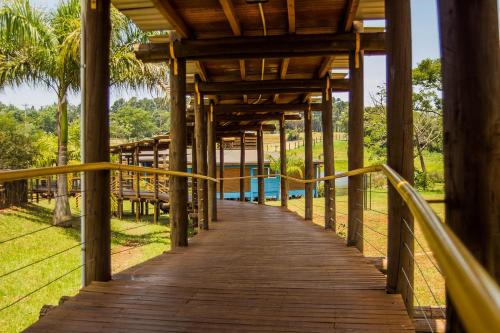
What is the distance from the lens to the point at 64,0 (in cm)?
2034

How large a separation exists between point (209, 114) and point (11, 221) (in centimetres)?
1206

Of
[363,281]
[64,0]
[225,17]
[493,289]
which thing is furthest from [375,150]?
[493,289]

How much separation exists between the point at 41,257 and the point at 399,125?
15.9m

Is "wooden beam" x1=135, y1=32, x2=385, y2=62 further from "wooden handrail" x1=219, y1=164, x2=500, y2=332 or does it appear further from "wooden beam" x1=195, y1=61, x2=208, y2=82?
"wooden handrail" x1=219, y1=164, x2=500, y2=332

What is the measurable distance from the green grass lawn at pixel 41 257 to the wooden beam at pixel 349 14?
5.50 m

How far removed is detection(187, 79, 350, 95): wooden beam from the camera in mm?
10570

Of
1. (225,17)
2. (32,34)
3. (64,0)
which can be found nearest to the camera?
(225,17)

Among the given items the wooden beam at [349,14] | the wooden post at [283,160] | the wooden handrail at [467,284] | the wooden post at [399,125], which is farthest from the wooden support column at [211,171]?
the wooden handrail at [467,284]

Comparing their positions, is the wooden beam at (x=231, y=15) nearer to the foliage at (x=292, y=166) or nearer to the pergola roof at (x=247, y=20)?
the pergola roof at (x=247, y=20)

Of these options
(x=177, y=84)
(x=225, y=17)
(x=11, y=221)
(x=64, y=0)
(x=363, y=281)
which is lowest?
(x=11, y=221)

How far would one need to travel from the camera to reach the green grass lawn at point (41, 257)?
12.6 meters

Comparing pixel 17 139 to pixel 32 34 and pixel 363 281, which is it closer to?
pixel 32 34

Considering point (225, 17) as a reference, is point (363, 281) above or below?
below

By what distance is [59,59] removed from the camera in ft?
62.2
